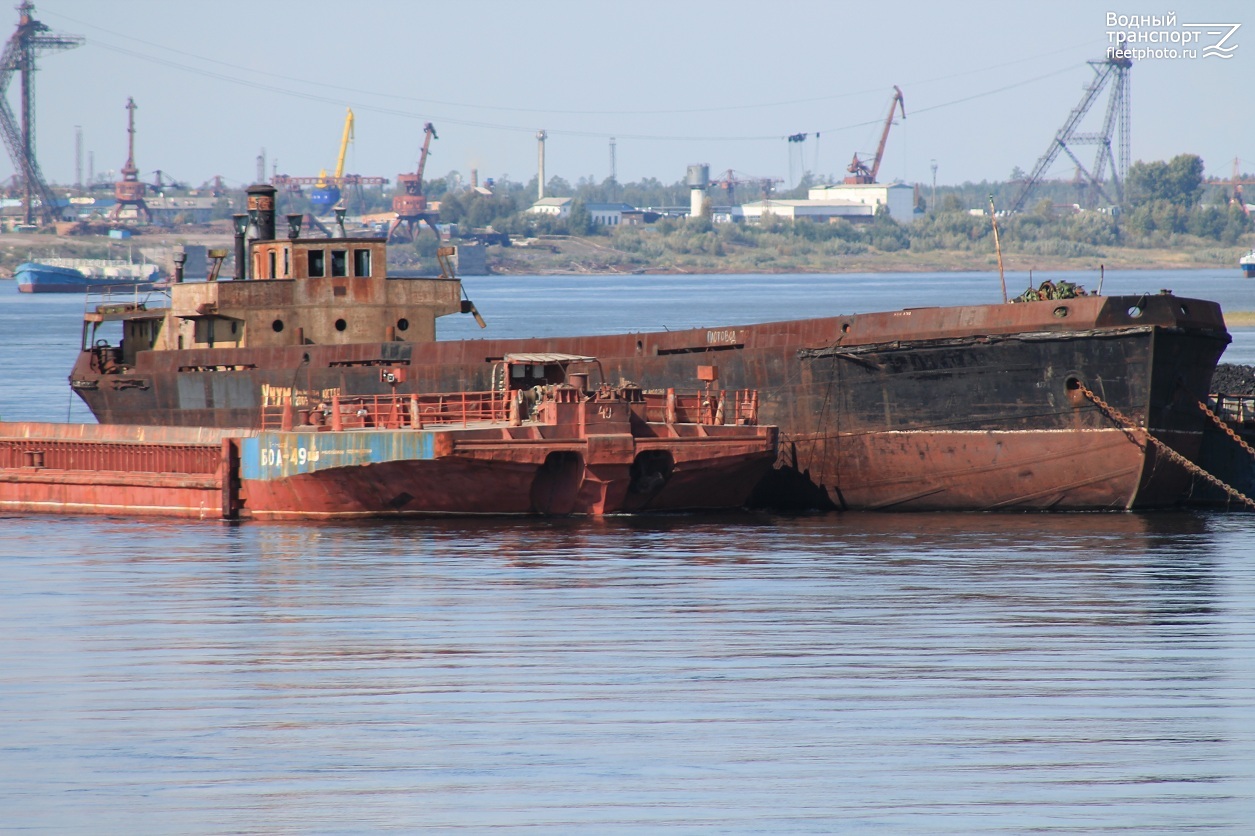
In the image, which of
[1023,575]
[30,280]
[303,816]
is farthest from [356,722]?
[30,280]

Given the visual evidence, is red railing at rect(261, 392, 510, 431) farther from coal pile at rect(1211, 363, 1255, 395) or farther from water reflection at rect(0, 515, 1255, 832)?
coal pile at rect(1211, 363, 1255, 395)

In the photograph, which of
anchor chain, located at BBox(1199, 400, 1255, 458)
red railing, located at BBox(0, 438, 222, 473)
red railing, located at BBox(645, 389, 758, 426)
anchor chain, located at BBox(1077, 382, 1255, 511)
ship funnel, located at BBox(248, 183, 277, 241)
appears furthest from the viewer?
ship funnel, located at BBox(248, 183, 277, 241)

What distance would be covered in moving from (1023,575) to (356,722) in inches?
481

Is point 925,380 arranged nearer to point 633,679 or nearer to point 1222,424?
point 1222,424

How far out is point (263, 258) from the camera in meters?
40.0

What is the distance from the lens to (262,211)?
140 ft

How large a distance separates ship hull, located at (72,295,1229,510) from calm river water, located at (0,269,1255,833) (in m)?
1.51

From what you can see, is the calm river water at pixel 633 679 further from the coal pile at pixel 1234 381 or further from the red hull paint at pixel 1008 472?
the coal pile at pixel 1234 381

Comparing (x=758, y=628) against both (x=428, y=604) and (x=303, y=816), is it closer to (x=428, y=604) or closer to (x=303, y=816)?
(x=428, y=604)

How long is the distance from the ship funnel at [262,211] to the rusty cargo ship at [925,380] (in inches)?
133

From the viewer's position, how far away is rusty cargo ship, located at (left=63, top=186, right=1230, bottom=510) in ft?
98.1

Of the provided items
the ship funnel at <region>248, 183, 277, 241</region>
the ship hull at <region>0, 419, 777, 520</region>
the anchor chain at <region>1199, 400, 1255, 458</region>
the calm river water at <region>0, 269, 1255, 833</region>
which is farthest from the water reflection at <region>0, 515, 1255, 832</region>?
the ship funnel at <region>248, 183, 277, 241</region>

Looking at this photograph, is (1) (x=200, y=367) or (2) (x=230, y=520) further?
(1) (x=200, y=367)

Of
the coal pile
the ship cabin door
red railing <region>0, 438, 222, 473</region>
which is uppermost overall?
the ship cabin door
